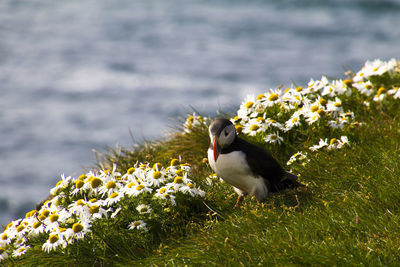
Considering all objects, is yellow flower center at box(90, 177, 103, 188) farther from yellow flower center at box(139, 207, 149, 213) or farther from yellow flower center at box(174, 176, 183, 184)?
yellow flower center at box(174, 176, 183, 184)

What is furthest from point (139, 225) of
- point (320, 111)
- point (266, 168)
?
point (320, 111)

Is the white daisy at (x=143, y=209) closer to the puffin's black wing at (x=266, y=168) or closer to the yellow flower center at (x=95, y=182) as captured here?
the yellow flower center at (x=95, y=182)

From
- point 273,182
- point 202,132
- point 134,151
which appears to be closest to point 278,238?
point 273,182

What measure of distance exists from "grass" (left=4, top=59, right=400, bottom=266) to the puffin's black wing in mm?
176

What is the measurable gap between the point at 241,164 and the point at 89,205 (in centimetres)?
134

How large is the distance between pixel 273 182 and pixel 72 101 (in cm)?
1825

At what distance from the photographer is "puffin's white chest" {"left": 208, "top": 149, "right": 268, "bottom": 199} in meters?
4.44

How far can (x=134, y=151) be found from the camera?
7.71 metres

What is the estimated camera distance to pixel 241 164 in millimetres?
4449

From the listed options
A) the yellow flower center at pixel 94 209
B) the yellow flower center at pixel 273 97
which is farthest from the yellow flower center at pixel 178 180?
the yellow flower center at pixel 273 97

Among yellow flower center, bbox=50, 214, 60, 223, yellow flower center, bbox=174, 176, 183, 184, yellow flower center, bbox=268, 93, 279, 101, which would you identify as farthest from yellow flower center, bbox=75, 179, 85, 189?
yellow flower center, bbox=268, 93, 279, 101

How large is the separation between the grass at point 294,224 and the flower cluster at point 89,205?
0.11 metres

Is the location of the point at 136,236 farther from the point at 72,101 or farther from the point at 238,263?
the point at 72,101

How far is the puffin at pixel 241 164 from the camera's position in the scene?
442cm
